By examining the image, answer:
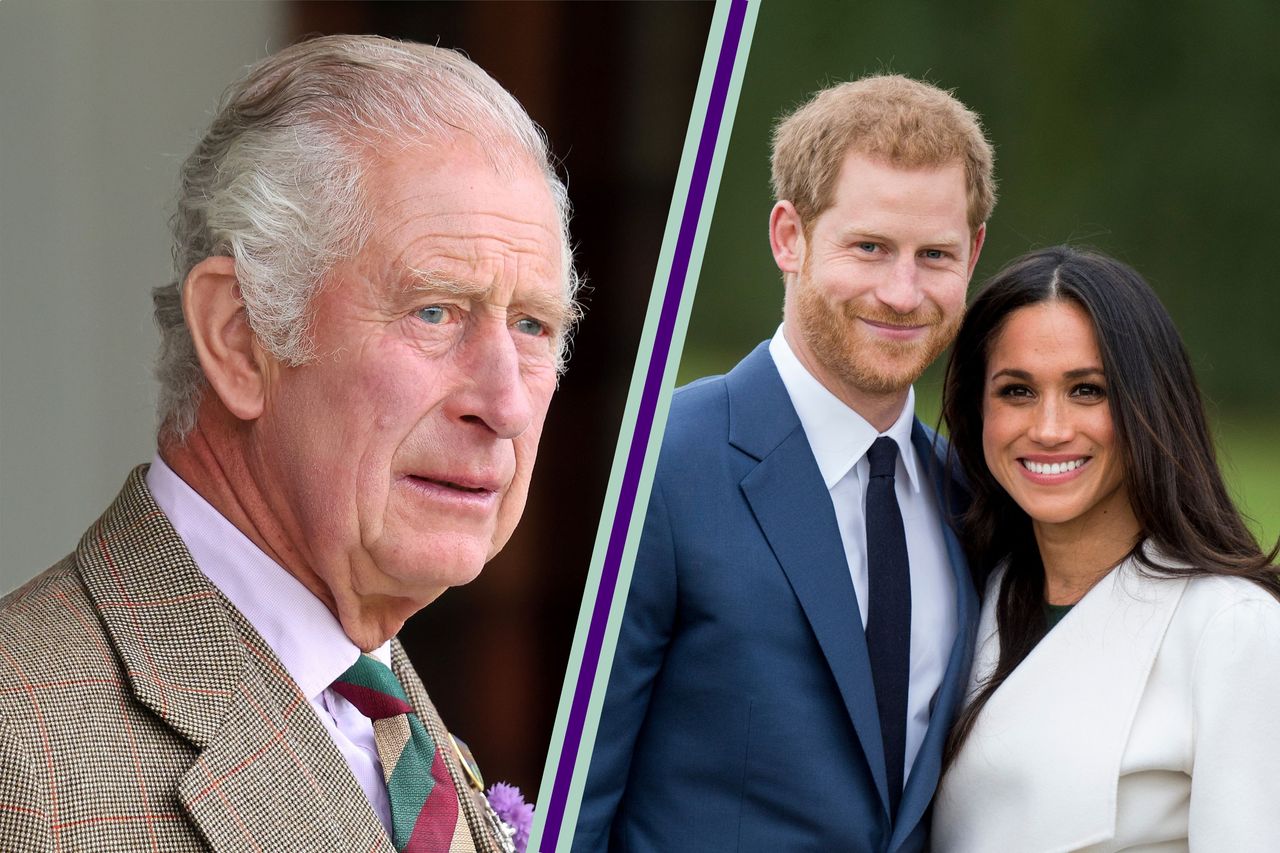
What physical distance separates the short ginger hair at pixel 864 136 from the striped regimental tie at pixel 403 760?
73 cm

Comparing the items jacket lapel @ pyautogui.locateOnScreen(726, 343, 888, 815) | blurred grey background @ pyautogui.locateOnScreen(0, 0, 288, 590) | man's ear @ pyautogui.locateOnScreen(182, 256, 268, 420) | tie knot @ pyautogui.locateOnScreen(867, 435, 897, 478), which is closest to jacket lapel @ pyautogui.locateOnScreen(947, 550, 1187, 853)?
jacket lapel @ pyautogui.locateOnScreen(726, 343, 888, 815)

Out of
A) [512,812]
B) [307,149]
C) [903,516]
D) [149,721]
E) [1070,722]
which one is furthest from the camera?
[512,812]

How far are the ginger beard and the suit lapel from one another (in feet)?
0.41

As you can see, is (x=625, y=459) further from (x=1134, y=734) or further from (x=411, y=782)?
(x=1134, y=734)

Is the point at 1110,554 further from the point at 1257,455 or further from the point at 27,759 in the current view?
the point at 27,759

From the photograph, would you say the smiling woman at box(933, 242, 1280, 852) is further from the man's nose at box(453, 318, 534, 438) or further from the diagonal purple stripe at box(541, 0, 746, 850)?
the man's nose at box(453, 318, 534, 438)

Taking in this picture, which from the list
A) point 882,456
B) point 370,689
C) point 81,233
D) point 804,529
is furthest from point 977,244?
point 81,233

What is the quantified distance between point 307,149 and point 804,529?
27.2 inches

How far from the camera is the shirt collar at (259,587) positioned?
1.62 m

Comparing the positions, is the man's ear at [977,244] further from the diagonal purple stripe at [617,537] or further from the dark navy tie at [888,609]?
the diagonal purple stripe at [617,537]

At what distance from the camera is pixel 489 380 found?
63.6 inches

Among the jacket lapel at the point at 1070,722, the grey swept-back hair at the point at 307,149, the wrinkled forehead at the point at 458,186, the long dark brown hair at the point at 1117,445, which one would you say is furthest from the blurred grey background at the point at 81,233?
the jacket lapel at the point at 1070,722

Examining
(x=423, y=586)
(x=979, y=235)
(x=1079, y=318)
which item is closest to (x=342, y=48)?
(x=423, y=586)

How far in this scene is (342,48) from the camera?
1634 mm
